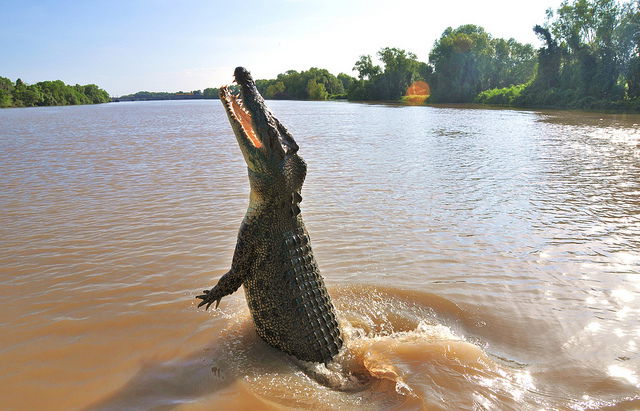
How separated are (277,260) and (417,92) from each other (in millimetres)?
74529

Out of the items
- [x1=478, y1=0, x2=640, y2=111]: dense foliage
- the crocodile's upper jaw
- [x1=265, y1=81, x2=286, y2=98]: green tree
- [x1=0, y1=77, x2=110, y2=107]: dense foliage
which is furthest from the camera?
[x1=265, y1=81, x2=286, y2=98]: green tree

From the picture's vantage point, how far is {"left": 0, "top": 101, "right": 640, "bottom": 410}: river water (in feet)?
9.42

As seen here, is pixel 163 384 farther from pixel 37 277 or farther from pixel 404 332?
pixel 37 277

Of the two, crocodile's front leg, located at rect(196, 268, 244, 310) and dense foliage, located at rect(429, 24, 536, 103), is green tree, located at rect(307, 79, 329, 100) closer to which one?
dense foliage, located at rect(429, 24, 536, 103)

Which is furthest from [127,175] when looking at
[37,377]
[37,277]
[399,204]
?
[37,377]

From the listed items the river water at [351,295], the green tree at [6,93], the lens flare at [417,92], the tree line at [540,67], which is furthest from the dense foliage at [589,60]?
the green tree at [6,93]

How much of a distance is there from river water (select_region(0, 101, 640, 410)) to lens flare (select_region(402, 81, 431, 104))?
60397mm

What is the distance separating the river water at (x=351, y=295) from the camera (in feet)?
9.42

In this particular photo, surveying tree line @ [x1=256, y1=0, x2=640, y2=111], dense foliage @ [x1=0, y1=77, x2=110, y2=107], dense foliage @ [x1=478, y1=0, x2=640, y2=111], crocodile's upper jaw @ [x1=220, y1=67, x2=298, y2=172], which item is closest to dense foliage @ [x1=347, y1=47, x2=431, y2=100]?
tree line @ [x1=256, y1=0, x2=640, y2=111]

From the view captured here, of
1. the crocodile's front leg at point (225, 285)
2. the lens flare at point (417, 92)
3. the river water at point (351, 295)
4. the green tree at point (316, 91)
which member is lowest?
the river water at point (351, 295)

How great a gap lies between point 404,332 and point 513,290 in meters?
1.45

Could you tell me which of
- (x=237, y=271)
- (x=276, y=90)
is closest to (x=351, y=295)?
(x=237, y=271)

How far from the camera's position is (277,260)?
304 cm

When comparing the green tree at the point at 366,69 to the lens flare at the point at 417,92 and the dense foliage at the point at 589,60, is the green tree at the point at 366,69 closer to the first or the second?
Answer: the lens flare at the point at 417,92
